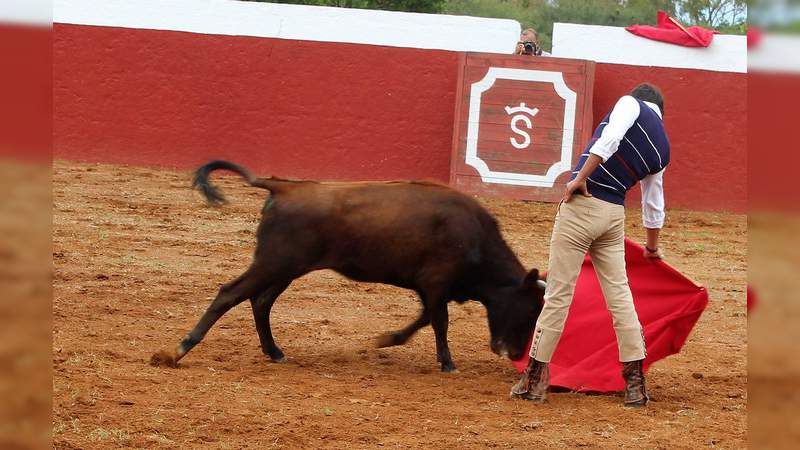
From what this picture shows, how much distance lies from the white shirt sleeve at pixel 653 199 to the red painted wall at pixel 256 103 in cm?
761

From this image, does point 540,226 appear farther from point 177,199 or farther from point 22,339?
point 22,339

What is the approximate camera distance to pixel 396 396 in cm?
500

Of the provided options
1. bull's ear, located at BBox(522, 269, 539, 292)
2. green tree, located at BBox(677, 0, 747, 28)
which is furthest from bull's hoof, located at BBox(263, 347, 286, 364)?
green tree, located at BBox(677, 0, 747, 28)

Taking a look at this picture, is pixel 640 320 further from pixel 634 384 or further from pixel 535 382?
pixel 535 382

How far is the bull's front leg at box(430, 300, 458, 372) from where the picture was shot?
5543 mm

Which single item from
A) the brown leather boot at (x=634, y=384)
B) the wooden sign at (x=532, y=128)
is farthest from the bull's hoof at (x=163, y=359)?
the wooden sign at (x=532, y=128)

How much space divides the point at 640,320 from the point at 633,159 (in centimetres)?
109

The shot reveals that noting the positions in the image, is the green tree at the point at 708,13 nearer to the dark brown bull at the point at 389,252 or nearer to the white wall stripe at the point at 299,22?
the white wall stripe at the point at 299,22

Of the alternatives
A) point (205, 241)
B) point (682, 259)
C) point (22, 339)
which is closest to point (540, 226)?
point (682, 259)

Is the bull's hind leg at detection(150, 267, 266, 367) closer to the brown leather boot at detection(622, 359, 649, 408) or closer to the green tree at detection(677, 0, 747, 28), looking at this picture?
the brown leather boot at detection(622, 359, 649, 408)

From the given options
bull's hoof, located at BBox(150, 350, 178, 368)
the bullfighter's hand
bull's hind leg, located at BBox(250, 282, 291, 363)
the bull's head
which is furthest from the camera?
bull's hind leg, located at BBox(250, 282, 291, 363)

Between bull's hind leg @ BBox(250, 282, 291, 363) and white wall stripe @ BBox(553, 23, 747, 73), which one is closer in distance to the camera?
bull's hind leg @ BBox(250, 282, 291, 363)

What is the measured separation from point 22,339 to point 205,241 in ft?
27.4

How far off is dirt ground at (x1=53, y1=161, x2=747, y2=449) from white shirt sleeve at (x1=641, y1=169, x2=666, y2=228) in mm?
893
